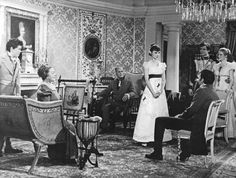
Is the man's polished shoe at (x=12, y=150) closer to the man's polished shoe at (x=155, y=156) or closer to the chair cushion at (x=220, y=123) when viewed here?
the man's polished shoe at (x=155, y=156)

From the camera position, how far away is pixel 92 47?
10.7 m

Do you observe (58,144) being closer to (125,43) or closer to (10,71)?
(10,71)

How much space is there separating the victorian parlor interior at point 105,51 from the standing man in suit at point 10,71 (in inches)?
16.3

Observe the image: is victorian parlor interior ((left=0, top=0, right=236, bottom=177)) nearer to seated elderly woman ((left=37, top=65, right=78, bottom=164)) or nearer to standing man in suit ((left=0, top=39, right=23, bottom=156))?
seated elderly woman ((left=37, top=65, right=78, bottom=164))

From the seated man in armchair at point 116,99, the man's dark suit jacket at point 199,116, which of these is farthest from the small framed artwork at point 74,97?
the man's dark suit jacket at point 199,116

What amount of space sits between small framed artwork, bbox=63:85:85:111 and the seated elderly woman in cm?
218

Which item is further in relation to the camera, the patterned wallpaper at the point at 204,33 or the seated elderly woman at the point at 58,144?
the patterned wallpaper at the point at 204,33

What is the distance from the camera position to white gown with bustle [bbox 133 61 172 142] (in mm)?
6406

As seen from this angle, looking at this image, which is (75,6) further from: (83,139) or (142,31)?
(83,139)

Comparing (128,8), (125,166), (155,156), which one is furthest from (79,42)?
A: (125,166)

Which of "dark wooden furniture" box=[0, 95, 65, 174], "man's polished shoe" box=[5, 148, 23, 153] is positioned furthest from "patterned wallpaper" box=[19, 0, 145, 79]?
"dark wooden furniture" box=[0, 95, 65, 174]

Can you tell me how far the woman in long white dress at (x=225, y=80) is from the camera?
741 centimetres

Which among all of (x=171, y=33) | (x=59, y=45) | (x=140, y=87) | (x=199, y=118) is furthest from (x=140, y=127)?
(x=171, y=33)

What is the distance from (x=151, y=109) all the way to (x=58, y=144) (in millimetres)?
1862
